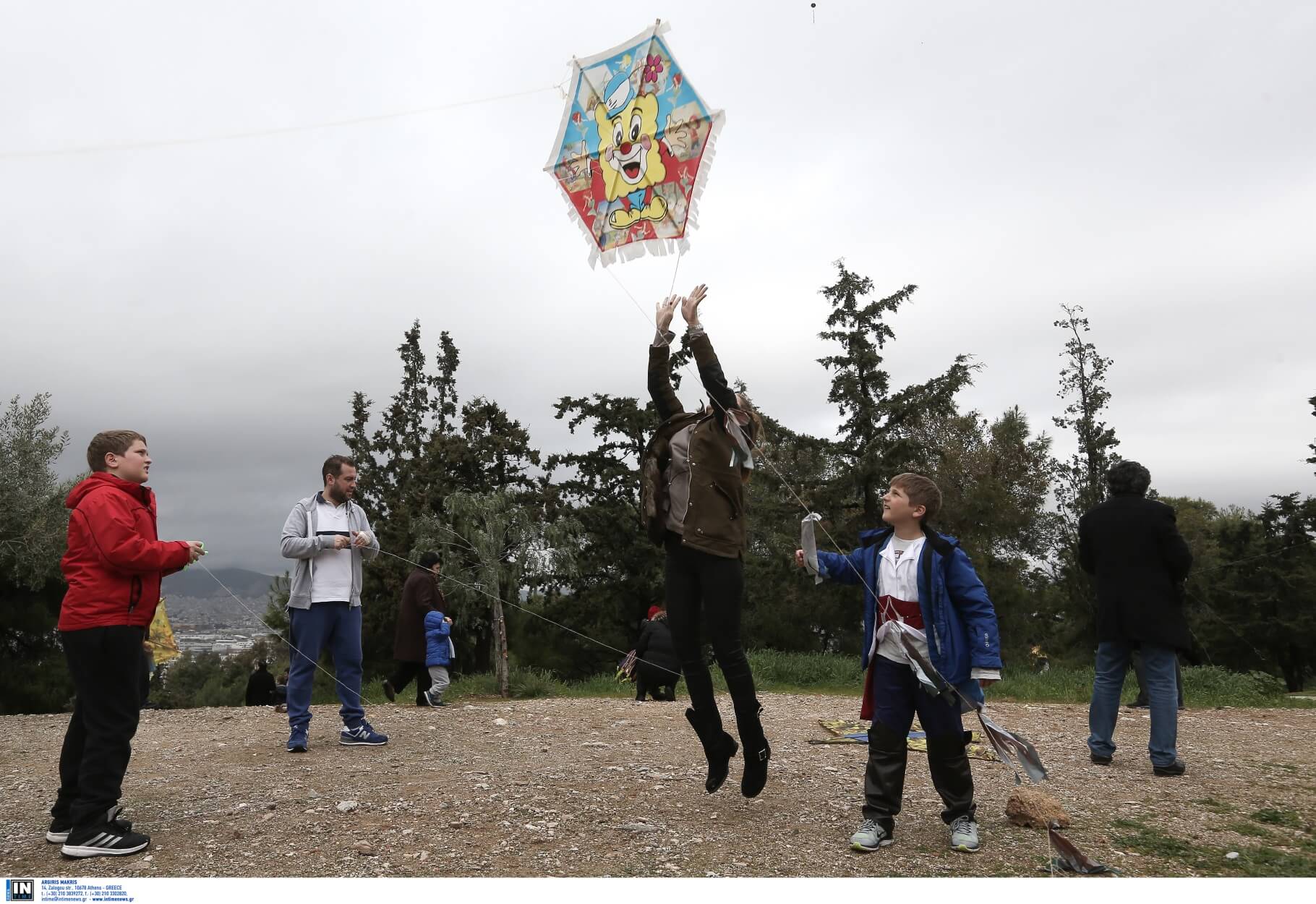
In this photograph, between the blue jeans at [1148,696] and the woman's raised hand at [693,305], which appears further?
the blue jeans at [1148,696]

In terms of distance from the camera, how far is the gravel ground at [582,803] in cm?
382

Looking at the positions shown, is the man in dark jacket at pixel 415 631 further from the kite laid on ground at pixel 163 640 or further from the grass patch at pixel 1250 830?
the grass patch at pixel 1250 830

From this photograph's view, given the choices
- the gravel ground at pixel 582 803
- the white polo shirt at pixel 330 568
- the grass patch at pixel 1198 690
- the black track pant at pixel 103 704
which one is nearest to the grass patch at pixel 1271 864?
the gravel ground at pixel 582 803

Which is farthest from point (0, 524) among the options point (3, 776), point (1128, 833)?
point (1128, 833)

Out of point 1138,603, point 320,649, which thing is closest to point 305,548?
point 320,649

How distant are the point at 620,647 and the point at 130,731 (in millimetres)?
30031

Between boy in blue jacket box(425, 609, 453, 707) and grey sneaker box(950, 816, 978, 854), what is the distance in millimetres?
7282

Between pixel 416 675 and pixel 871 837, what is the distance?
25.5 feet

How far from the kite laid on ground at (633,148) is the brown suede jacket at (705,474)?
4.95 ft

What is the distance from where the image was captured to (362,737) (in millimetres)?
6949

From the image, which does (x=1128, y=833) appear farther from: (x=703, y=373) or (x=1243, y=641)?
(x=1243, y=641)

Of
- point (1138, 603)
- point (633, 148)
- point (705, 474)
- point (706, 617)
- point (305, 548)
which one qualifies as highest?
point (633, 148)

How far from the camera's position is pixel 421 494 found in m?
34.4

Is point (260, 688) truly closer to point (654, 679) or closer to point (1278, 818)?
point (654, 679)
